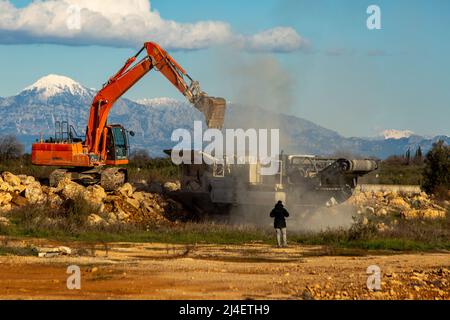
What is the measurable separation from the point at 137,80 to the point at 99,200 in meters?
6.72

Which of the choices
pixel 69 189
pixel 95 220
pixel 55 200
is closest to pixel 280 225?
pixel 95 220

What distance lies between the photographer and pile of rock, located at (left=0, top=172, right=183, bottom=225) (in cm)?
3101

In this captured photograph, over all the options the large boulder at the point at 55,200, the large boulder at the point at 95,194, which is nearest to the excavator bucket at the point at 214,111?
the large boulder at the point at 95,194

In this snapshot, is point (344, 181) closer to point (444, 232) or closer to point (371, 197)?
point (444, 232)

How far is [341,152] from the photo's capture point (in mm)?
35281

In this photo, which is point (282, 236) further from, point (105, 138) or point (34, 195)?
point (105, 138)

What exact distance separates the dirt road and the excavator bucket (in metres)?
10.9

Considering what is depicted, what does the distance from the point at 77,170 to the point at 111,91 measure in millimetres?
3293

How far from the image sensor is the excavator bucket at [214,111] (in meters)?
34.7

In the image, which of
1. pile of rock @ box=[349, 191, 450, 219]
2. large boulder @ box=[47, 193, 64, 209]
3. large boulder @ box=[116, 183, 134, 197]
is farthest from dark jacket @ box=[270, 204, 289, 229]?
pile of rock @ box=[349, 191, 450, 219]

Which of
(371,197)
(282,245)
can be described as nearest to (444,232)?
(282,245)

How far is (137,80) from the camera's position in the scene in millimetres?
36781

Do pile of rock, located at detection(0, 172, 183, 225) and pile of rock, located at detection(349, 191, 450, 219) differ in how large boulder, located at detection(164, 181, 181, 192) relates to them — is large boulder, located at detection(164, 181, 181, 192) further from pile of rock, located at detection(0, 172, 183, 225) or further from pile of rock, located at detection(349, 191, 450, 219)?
pile of rock, located at detection(349, 191, 450, 219)

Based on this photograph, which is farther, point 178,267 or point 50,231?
point 50,231
